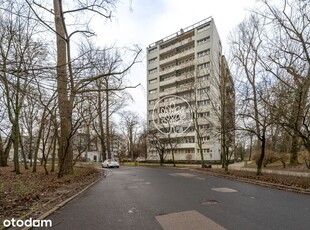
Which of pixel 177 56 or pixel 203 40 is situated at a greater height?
pixel 203 40

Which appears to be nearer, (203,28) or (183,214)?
(183,214)

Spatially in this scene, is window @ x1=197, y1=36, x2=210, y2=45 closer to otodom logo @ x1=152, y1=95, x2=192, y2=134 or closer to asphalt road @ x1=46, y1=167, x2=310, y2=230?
otodom logo @ x1=152, y1=95, x2=192, y2=134

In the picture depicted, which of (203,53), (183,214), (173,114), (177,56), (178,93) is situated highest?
(177,56)

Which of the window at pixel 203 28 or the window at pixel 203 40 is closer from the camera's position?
the window at pixel 203 40

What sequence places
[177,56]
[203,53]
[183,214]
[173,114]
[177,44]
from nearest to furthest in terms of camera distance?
[183,214], [173,114], [203,53], [177,56], [177,44]

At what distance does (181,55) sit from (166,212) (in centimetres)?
6037

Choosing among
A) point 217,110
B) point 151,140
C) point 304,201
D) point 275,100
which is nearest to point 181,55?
point 151,140

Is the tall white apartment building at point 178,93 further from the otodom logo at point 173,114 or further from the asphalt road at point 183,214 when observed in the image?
the asphalt road at point 183,214

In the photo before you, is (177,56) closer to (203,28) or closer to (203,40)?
(203,40)

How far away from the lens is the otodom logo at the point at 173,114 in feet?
167

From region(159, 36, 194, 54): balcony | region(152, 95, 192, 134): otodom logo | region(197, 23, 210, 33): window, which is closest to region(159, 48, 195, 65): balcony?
region(159, 36, 194, 54): balcony

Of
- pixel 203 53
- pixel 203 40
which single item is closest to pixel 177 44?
pixel 203 40

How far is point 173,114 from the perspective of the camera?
177ft

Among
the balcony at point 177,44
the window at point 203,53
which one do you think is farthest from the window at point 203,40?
the balcony at point 177,44
